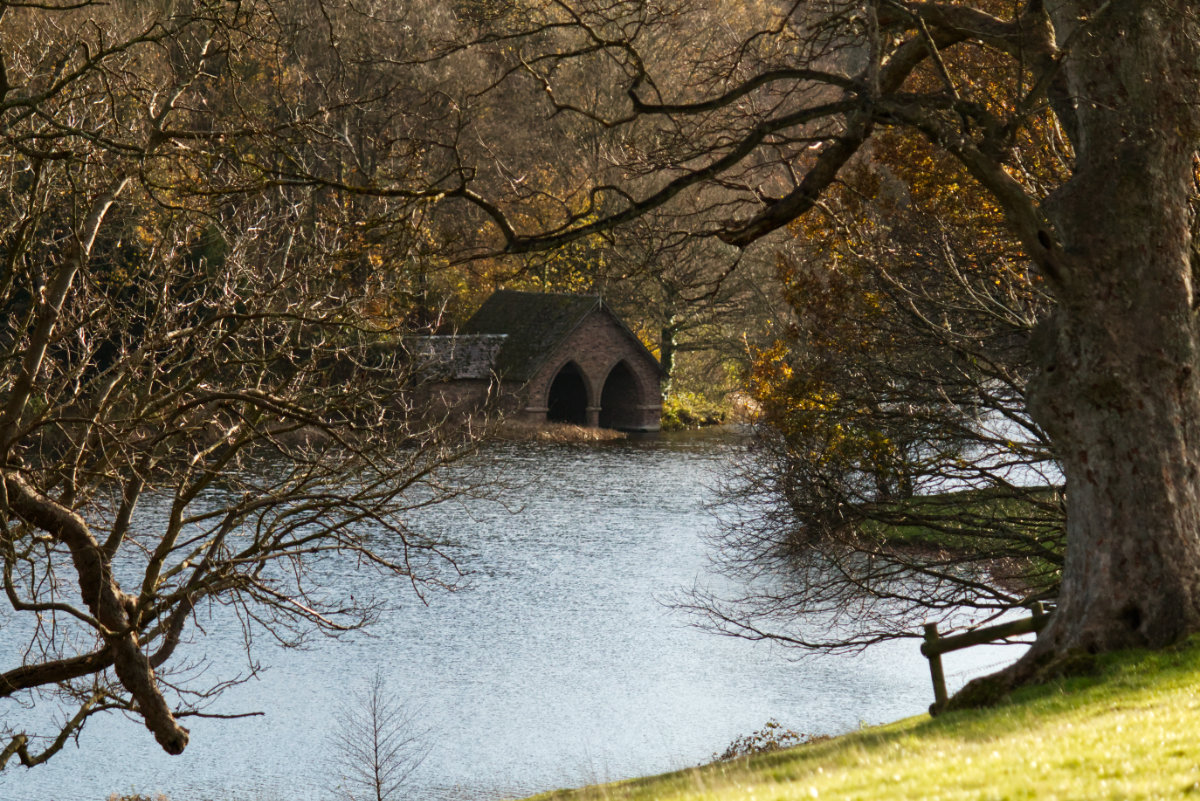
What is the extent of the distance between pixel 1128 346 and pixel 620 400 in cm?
3752

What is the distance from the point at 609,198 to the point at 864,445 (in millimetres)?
28829

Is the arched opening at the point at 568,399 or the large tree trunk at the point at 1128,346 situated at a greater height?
the arched opening at the point at 568,399

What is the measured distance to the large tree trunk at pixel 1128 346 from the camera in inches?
355

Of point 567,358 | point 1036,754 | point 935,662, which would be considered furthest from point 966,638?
point 567,358

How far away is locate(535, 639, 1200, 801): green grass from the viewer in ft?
19.1

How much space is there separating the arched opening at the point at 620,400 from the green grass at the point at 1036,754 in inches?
1421

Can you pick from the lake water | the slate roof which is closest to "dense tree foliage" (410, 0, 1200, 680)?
the lake water

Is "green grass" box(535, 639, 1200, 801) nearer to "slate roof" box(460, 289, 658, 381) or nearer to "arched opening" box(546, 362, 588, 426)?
"slate roof" box(460, 289, 658, 381)

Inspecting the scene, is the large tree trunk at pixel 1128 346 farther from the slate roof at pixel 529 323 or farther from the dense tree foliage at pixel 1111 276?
the slate roof at pixel 529 323

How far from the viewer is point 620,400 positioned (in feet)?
153

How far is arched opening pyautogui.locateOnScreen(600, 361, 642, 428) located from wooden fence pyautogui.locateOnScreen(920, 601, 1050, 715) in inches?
1375

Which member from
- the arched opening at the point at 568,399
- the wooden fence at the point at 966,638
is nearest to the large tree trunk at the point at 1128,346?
the wooden fence at the point at 966,638

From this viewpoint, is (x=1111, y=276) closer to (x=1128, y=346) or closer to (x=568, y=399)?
(x=1128, y=346)

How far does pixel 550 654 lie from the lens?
18469 mm
